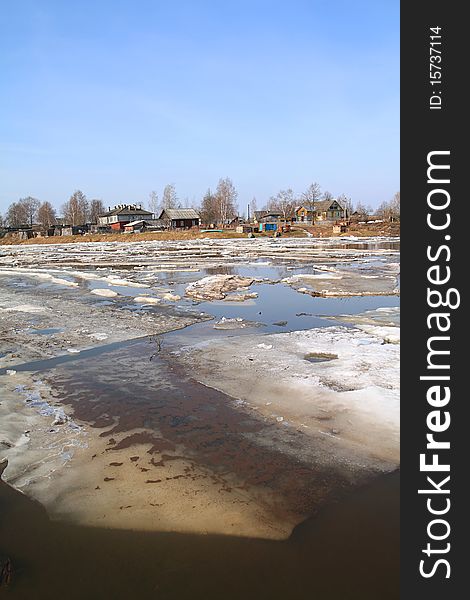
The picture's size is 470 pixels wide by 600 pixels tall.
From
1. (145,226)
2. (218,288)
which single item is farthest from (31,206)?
(218,288)

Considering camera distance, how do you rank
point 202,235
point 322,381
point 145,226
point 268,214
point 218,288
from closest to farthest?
point 322,381 < point 218,288 < point 202,235 < point 145,226 < point 268,214

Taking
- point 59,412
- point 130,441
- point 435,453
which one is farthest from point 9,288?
point 435,453

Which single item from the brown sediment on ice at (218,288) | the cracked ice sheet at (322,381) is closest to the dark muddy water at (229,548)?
the cracked ice sheet at (322,381)

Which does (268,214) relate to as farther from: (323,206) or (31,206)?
(31,206)

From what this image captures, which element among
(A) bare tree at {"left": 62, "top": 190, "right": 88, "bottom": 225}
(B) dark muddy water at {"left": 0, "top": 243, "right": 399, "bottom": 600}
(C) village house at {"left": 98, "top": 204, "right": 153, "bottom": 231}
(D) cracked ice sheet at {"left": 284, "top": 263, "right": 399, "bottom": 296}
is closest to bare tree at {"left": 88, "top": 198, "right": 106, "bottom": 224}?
(A) bare tree at {"left": 62, "top": 190, "right": 88, "bottom": 225}

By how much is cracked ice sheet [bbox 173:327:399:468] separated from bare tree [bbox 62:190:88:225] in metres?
109

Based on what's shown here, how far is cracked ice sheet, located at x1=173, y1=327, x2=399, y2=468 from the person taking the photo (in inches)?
209

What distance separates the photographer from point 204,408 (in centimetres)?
609

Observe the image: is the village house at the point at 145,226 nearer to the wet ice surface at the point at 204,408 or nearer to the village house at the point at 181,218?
the village house at the point at 181,218

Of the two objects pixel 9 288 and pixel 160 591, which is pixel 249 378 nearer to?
pixel 160 591

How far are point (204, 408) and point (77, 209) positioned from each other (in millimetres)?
114789

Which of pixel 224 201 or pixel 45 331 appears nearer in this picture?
pixel 45 331

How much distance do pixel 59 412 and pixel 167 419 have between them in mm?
1515

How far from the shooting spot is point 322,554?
339 cm
